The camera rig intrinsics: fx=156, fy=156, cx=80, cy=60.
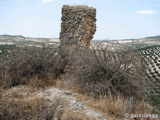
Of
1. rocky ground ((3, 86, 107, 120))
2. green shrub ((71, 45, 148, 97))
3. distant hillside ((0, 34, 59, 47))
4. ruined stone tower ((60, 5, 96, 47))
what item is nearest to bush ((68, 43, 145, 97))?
green shrub ((71, 45, 148, 97))

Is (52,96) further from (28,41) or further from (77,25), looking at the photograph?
(77,25)

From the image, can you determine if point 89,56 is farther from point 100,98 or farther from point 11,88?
point 11,88

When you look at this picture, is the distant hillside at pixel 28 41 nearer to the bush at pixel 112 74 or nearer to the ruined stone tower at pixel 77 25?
the ruined stone tower at pixel 77 25

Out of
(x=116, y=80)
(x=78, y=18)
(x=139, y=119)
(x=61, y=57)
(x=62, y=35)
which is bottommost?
(x=139, y=119)

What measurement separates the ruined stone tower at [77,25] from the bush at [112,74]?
383 centimetres

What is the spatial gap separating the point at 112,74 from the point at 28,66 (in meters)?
2.80

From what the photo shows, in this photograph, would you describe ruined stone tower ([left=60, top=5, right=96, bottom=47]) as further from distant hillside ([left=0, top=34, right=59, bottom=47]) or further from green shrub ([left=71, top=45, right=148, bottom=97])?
green shrub ([left=71, top=45, right=148, bottom=97])

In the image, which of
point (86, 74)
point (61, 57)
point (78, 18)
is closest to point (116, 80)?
point (86, 74)

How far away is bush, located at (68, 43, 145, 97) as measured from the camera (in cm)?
468

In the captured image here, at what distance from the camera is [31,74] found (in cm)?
544

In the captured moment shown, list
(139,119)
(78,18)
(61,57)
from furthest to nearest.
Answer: (78,18)
(61,57)
(139,119)

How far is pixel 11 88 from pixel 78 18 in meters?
5.85

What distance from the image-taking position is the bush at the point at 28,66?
509cm

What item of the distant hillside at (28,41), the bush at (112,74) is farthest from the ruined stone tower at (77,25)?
the bush at (112,74)
